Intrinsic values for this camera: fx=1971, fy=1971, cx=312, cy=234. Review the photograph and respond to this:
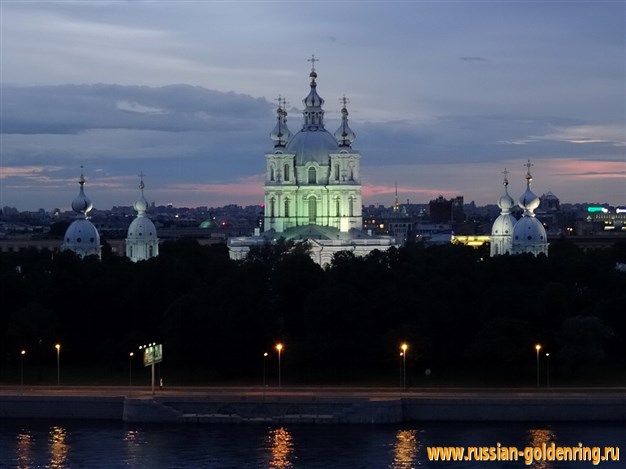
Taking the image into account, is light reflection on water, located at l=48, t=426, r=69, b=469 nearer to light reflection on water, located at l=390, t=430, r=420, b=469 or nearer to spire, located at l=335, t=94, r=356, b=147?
light reflection on water, located at l=390, t=430, r=420, b=469

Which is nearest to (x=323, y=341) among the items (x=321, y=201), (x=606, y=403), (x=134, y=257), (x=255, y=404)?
(x=255, y=404)

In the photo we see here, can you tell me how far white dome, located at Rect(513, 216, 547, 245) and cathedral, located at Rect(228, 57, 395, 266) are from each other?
10660mm

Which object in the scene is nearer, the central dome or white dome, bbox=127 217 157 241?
the central dome

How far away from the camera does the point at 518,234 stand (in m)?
142

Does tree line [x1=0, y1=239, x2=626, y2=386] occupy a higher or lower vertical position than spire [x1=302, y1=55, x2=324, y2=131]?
lower

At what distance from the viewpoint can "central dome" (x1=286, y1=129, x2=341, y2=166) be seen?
136 m

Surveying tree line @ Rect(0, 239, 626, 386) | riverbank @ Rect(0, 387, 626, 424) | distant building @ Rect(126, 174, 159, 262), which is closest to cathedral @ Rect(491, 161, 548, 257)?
distant building @ Rect(126, 174, 159, 262)

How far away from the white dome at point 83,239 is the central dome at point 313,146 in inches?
640

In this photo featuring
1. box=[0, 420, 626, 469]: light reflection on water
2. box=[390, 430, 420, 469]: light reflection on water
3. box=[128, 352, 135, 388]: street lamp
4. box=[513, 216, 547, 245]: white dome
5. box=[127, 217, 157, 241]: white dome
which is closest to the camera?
box=[390, 430, 420, 469]: light reflection on water

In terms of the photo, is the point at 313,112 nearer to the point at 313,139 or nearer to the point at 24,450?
the point at 313,139

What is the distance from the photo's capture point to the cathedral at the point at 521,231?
464 feet

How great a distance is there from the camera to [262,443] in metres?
70.2

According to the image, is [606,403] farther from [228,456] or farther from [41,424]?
[41,424]

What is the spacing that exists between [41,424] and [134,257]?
70086 millimetres
